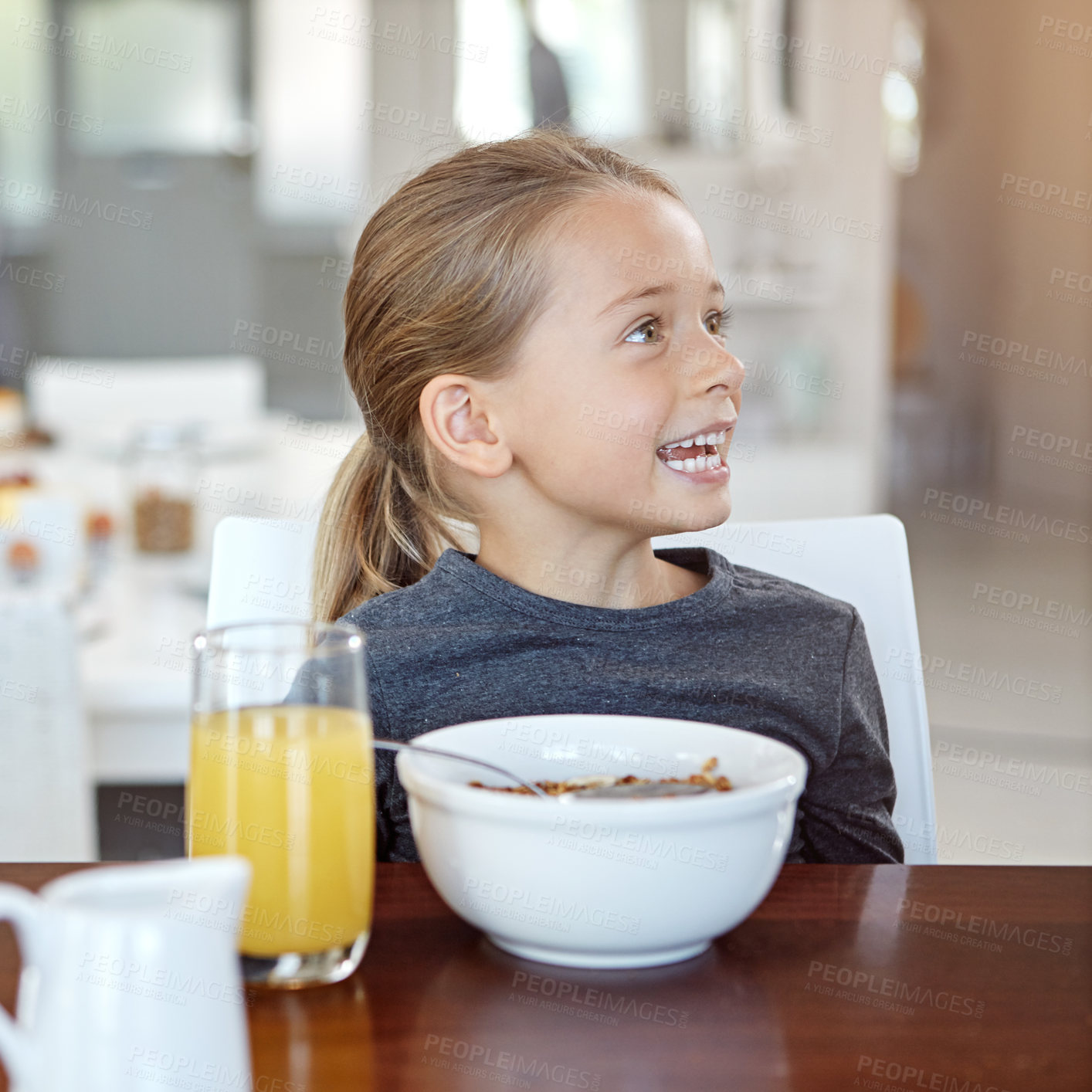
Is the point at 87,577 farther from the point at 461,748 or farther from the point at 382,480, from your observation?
the point at 461,748

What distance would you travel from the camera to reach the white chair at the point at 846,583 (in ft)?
3.47

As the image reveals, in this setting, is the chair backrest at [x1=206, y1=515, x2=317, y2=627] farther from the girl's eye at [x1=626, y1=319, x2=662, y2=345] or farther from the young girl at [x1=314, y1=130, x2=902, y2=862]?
the girl's eye at [x1=626, y1=319, x2=662, y2=345]

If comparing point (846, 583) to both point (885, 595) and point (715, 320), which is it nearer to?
point (885, 595)

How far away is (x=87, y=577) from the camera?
1782 millimetres

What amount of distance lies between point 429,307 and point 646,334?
18cm

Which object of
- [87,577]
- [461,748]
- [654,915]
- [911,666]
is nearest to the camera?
[654,915]

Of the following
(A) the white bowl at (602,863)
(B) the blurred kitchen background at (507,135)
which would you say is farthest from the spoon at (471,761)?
(B) the blurred kitchen background at (507,135)

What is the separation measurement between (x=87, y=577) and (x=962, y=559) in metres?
4.50

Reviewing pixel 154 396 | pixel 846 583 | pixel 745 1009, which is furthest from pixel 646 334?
pixel 154 396

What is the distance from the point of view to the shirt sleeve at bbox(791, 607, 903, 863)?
0.97 metres

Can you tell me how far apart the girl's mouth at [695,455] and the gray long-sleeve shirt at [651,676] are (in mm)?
87

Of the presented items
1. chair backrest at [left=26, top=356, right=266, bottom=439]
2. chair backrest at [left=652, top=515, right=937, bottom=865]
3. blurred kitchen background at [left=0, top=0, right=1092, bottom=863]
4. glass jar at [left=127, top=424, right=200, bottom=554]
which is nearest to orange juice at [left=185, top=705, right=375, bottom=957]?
chair backrest at [left=652, top=515, right=937, bottom=865]

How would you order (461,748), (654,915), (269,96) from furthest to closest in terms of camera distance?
(269,96) → (461,748) → (654,915)

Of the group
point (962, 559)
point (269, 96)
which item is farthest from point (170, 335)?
point (962, 559)
